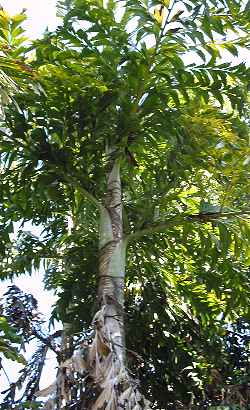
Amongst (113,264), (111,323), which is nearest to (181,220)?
(113,264)

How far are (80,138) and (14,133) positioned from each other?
431 mm

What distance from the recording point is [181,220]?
151 inches

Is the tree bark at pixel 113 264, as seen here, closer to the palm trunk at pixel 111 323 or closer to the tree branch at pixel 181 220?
the palm trunk at pixel 111 323

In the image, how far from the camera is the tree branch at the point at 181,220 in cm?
372

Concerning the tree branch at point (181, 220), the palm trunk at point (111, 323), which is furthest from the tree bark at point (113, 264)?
the tree branch at point (181, 220)

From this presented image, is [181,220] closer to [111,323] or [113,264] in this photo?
[113,264]

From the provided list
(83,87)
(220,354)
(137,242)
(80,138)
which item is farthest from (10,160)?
(220,354)

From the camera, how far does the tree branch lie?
12.2ft

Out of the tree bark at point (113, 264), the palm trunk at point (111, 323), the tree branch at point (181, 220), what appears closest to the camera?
the palm trunk at point (111, 323)

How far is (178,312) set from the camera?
16.4 feet

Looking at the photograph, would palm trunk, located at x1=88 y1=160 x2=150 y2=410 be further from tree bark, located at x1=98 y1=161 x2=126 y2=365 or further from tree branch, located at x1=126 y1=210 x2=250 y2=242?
tree branch, located at x1=126 y1=210 x2=250 y2=242

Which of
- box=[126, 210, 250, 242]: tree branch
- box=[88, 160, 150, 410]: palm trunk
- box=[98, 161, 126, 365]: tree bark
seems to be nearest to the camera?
box=[88, 160, 150, 410]: palm trunk

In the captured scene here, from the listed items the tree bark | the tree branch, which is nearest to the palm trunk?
the tree bark

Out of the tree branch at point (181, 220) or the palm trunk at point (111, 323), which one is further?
the tree branch at point (181, 220)
